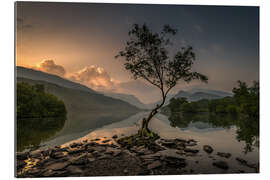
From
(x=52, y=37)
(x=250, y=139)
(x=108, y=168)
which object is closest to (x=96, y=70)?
(x=52, y=37)

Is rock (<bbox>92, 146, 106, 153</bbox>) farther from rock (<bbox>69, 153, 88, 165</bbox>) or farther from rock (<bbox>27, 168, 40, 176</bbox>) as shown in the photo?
rock (<bbox>27, 168, 40, 176</bbox>)

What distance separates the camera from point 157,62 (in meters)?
8.06

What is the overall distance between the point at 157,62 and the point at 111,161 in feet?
18.1

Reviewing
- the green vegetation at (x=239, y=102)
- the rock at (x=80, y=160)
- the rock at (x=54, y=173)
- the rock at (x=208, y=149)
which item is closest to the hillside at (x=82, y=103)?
the rock at (x=54, y=173)

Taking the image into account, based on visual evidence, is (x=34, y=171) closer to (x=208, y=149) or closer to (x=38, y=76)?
(x=38, y=76)

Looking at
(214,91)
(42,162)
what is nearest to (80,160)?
(42,162)

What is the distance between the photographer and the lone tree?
7.62 metres

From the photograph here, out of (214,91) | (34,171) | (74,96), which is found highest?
(214,91)

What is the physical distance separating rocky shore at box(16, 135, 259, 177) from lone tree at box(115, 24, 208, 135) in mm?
2154

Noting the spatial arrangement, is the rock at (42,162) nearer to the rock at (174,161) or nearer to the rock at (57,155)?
the rock at (57,155)

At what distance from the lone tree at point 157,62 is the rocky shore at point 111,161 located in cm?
215

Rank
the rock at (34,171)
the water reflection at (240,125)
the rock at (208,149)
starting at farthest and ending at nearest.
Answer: the water reflection at (240,125)
the rock at (208,149)
the rock at (34,171)

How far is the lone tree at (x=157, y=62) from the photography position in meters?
7.62
